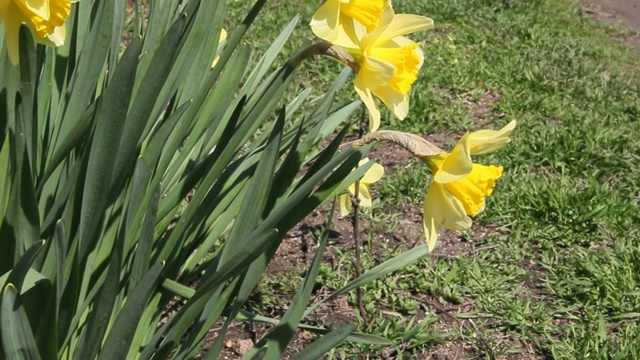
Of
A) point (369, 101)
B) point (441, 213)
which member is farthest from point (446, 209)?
point (369, 101)

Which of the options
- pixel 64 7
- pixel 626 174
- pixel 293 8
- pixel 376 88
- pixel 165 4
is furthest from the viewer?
pixel 293 8

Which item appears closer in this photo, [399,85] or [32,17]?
[32,17]

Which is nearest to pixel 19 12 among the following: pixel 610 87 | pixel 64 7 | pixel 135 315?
pixel 64 7

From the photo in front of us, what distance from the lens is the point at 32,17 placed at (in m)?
1.09

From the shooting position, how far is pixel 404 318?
239 cm

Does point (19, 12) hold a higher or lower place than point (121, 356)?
higher

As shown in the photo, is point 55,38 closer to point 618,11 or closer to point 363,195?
point 363,195

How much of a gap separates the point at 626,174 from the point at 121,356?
8.76 ft

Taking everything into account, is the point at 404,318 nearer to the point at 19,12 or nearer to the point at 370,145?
the point at 370,145

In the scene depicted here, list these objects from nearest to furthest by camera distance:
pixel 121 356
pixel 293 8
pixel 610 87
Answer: pixel 121 356 < pixel 610 87 < pixel 293 8

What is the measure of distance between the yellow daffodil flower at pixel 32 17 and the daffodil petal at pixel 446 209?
0.71 m

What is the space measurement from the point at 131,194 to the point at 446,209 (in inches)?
22.3

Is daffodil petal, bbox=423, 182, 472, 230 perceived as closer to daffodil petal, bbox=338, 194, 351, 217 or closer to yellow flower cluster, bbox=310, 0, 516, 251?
yellow flower cluster, bbox=310, 0, 516, 251

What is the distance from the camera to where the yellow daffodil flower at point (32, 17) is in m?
1.05
